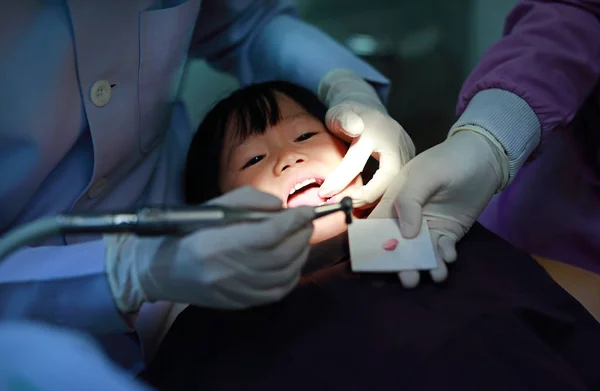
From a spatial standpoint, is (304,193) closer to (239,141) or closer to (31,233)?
(239,141)

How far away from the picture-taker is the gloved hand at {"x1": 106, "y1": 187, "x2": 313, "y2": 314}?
753 mm

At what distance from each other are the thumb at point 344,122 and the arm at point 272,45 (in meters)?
0.25

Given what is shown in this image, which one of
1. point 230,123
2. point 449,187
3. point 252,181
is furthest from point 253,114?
point 449,187

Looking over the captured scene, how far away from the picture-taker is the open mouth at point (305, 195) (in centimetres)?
112

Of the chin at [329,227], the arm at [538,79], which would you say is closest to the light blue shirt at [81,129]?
the chin at [329,227]

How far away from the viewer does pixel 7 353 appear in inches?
24.5

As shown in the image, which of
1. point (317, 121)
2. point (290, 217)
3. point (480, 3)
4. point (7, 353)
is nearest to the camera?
point (7, 353)

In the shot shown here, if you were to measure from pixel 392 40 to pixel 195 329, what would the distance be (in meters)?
1.55

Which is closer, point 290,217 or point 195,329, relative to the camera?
point 290,217

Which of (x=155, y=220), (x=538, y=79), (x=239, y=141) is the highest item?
(x=155, y=220)

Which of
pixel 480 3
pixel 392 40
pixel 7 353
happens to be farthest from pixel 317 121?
pixel 480 3

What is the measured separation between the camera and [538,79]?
1.05m

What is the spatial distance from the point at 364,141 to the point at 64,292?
2.12ft

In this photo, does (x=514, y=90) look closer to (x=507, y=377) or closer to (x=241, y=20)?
(x=507, y=377)
